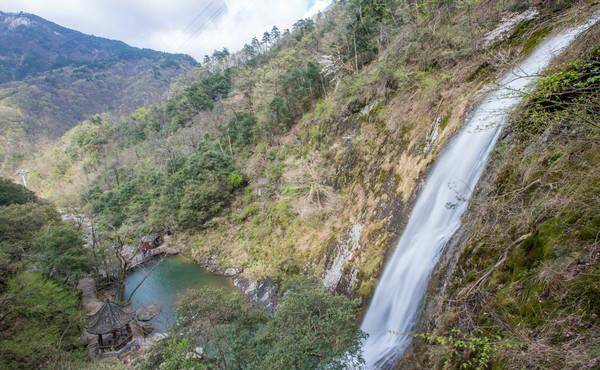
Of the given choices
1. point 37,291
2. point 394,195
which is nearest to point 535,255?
point 394,195

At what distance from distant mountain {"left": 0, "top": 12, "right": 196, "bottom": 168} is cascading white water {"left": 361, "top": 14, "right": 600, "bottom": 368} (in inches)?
3126

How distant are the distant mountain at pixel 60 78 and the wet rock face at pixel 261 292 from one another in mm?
71837

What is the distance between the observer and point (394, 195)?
31.7ft

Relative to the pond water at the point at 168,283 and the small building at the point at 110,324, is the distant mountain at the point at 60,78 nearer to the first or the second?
the pond water at the point at 168,283

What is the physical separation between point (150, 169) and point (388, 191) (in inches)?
1188

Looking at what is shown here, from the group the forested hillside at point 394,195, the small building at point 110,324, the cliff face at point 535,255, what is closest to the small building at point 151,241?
the forested hillside at point 394,195

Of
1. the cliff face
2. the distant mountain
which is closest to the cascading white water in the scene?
the cliff face

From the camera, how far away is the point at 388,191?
33.2 ft

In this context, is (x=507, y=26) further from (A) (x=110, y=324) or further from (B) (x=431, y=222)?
(A) (x=110, y=324)

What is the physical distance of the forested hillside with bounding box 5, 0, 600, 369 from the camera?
9.39 feet

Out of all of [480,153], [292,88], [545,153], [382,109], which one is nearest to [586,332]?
[545,153]

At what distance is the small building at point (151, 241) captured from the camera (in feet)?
76.4

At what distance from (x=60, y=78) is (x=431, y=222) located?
5184 inches

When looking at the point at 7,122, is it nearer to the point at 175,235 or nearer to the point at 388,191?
the point at 175,235
